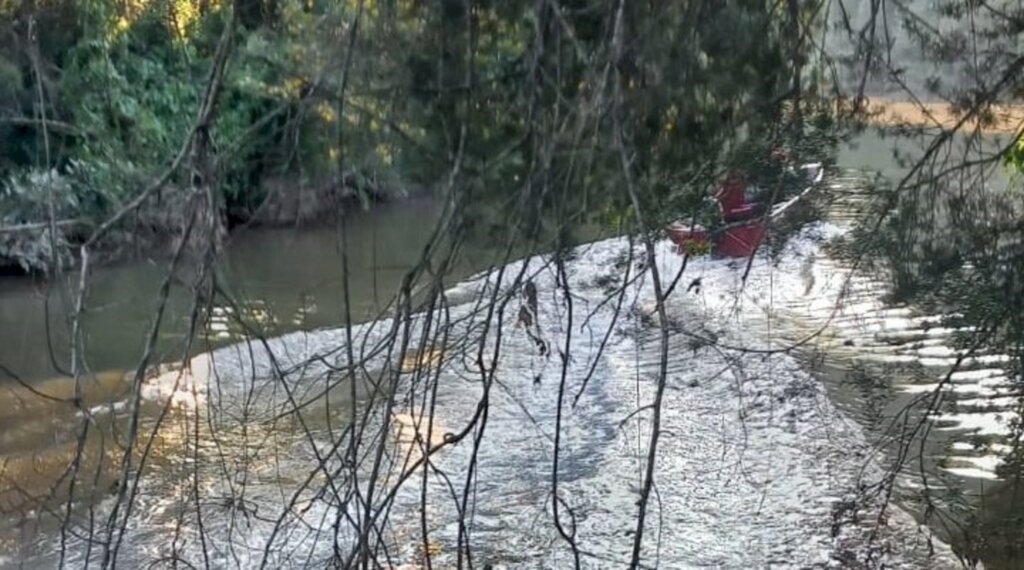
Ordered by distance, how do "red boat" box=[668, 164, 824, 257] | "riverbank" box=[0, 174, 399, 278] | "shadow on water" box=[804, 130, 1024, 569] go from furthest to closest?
"shadow on water" box=[804, 130, 1024, 569]
"red boat" box=[668, 164, 824, 257]
"riverbank" box=[0, 174, 399, 278]

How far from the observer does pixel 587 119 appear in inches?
91.4

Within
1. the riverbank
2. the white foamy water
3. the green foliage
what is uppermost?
the riverbank

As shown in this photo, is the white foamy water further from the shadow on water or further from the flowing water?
the shadow on water

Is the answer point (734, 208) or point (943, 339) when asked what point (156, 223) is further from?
point (943, 339)

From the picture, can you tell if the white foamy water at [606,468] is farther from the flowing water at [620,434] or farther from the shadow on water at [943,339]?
the shadow on water at [943,339]

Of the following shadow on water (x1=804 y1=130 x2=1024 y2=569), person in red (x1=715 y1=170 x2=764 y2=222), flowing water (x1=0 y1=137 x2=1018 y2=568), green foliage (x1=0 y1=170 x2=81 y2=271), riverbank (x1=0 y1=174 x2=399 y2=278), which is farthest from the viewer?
flowing water (x1=0 y1=137 x2=1018 y2=568)

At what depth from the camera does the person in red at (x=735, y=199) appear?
405 centimetres

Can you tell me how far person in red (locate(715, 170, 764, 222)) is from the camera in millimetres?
4055

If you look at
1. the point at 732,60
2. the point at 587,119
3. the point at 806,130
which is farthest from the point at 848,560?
the point at 587,119

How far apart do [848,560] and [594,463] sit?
1.66 metres

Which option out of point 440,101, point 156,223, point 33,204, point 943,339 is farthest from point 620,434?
point 156,223

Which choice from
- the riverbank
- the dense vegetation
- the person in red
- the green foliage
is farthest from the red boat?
the green foliage

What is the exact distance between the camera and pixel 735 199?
4.27 metres

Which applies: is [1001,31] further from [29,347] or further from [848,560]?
[29,347]
